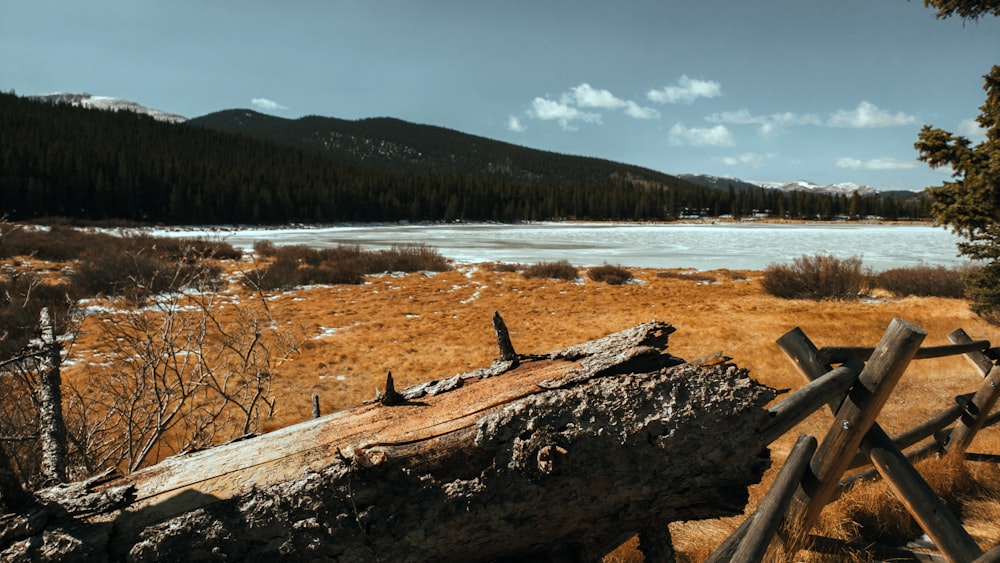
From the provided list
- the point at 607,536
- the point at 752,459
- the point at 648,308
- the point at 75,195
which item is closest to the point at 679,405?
the point at 752,459

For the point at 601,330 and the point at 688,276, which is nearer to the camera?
the point at 601,330

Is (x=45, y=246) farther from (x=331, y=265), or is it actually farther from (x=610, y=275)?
(x=610, y=275)

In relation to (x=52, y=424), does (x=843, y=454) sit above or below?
below

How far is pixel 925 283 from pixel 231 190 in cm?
8017

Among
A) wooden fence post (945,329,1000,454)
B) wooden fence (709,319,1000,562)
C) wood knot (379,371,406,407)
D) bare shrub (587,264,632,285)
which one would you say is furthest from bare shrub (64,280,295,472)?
bare shrub (587,264,632,285)

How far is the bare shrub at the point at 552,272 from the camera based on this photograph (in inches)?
879

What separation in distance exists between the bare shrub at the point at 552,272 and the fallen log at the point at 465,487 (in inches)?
800

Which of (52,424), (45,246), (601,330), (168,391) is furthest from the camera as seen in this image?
(45,246)

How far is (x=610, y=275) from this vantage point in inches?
844

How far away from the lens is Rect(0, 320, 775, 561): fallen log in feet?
5.29

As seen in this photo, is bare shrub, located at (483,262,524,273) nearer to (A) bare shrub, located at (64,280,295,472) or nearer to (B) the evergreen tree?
(A) bare shrub, located at (64,280,295,472)

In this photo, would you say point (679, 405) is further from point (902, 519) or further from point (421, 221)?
point (421, 221)

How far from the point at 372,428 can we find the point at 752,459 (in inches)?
55.4

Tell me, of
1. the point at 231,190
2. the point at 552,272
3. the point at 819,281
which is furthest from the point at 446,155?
the point at 819,281
